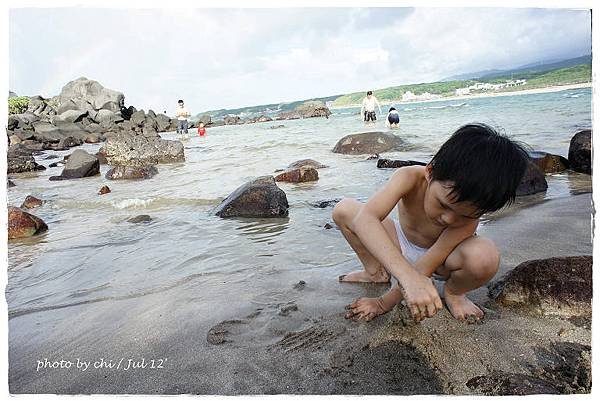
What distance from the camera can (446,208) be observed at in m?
1.60

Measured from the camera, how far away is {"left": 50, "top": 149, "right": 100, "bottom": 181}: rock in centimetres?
743

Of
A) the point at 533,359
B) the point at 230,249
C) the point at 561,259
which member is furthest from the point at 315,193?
the point at 533,359

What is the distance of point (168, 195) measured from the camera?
5.16m

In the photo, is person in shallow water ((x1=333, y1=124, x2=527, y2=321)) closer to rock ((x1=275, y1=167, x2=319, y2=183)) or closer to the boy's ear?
the boy's ear

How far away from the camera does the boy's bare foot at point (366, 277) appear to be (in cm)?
220

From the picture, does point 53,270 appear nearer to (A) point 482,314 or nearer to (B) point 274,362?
(B) point 274,362

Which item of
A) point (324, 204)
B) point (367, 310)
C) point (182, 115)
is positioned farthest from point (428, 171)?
point (182, 115)

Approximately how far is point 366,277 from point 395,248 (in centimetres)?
63

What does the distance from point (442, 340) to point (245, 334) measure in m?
0.73

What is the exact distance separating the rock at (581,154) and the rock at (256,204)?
3074mm

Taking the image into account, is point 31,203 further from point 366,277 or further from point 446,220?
point 446,220

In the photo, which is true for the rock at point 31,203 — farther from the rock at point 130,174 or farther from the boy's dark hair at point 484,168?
the boy's dark hair at point 484,168

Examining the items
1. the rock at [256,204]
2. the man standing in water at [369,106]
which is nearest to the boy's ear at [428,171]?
the rock at [256,204]

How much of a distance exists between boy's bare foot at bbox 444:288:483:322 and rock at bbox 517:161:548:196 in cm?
231
